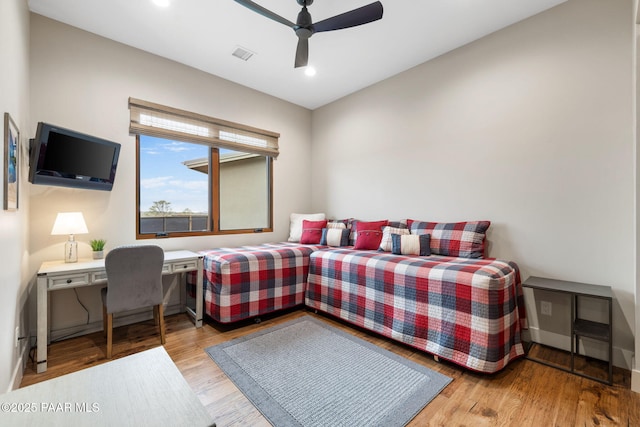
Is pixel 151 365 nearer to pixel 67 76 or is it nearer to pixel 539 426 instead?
pixel 539 426

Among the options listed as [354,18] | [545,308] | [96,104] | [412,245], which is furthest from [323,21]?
[545,308]

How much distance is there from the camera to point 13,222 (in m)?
1.82

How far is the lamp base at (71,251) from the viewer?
8.29 ft

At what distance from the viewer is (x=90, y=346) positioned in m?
2.51

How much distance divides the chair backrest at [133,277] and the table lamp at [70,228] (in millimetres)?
560

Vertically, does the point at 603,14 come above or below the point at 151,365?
above

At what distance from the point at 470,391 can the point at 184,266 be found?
260 cm

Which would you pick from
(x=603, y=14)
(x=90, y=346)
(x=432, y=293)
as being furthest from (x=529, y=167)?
(x=90, y=346)

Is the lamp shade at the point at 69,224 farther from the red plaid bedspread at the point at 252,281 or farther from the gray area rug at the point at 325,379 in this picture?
the gray area rug at the point at 325,379

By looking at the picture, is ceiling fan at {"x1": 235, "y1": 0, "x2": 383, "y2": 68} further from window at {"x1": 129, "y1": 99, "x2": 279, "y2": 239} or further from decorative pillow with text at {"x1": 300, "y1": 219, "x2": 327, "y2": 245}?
decorative pillow with text at {"x1": 300, "y1": 219, "x2": 327, "y2": 245}

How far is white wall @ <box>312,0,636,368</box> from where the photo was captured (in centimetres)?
220

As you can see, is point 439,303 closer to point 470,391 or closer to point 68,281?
point 470,391

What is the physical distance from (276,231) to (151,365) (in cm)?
344

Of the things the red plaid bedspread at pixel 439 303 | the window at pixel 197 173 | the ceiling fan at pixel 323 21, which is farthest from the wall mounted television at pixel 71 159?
the red plaid bedspread at pixel 439 303
